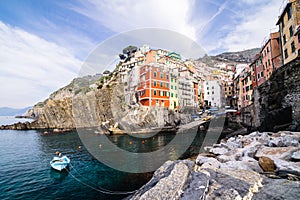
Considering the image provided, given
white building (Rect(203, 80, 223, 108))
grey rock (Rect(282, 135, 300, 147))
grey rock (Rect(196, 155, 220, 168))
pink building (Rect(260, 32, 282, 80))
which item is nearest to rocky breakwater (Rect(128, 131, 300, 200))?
grey rock (Rect(196, 155, 220, 168))

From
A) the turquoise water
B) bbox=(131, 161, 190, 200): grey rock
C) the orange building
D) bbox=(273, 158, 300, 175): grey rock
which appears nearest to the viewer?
bbox=(131, 161, 190, 200): grey rock

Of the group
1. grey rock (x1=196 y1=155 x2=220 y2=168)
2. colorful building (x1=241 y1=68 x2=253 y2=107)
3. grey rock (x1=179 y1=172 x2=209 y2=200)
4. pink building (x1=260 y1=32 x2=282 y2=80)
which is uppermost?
pink building (x1=260 y1=32 x2=282 y2=80)

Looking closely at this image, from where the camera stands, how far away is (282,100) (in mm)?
13453

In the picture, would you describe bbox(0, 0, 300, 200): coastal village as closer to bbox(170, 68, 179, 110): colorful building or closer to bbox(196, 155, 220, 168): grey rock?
bbox(196, 155, 220, 168): grey rock

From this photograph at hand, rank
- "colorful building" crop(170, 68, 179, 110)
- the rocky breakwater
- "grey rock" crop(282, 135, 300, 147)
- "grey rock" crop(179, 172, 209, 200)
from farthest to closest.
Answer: "colorful building" crop(170, 68, 179, 110) < "grey rock" crop(282, 135, 300, 147) < "grey rock" crop(179, 172, 209, 200) < the rocky breakwater

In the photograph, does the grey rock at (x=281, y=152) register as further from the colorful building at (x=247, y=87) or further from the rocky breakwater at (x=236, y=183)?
the colorful building at (x=247, y=87)

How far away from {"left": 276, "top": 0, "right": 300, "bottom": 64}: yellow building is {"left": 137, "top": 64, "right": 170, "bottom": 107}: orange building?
76.2 feet

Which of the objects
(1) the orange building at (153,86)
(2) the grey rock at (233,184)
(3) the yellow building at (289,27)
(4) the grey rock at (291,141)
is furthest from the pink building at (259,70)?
(2) the grey rock at (233,184)

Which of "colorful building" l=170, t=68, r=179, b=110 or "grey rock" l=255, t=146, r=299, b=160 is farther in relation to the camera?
"colorful building" l=170, t=68, r=179, b=110

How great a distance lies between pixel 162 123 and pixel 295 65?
88.0 feet

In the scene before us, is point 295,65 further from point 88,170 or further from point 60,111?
point 60,111

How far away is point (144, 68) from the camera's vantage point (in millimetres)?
38375

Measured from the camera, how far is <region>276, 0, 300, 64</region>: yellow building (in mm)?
17109

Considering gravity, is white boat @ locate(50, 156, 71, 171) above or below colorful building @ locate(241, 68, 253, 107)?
below
